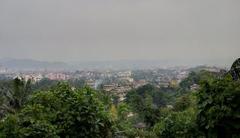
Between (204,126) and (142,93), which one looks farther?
(142,93)

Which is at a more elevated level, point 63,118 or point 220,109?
point 220,109

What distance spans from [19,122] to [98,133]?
7.85 feet

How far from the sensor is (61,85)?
14375 millimetres

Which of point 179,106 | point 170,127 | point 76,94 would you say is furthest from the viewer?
point 179,106

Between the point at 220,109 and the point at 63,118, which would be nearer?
the point at 220,109

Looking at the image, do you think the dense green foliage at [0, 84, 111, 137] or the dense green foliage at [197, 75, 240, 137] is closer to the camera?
the dense green foliage at [197, 75, 240, 137]

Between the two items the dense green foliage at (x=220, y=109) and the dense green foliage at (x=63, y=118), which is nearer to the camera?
the dense green foliage at (x=220, y=109)

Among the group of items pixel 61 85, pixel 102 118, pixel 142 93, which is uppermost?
pixel 61 85

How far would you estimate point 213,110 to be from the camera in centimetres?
1196

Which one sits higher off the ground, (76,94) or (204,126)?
(76,94)

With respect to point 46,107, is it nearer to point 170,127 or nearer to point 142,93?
point 170,127

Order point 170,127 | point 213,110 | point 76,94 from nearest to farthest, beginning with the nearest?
point 213,110, point 76,94, point 170,127

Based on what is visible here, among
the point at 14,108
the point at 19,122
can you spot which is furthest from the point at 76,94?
the point at 14,108

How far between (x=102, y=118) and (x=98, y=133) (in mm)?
481
